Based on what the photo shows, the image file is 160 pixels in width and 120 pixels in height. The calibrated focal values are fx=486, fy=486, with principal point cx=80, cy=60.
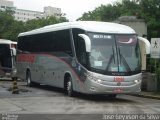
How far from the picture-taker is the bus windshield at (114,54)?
2002cm

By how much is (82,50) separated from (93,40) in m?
0.69

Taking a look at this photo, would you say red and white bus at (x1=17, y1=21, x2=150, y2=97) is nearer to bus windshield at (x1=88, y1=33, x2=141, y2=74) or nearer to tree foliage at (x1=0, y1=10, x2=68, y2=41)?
bus windshield at (x1=88, y1=33, x2=141, y2=74)

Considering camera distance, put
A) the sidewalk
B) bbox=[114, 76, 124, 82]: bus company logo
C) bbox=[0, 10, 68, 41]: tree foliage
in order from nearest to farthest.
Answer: bbox=[114, 76, 124, 82]: bus company logo
the sidewalk
bbox=[0, 10, 68, 41]: tree foliage

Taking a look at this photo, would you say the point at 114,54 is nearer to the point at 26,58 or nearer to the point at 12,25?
the point at 26,58

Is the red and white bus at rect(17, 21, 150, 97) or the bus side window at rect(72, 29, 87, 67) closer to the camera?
the red and white bus at rect(17, 21, 150, 97)

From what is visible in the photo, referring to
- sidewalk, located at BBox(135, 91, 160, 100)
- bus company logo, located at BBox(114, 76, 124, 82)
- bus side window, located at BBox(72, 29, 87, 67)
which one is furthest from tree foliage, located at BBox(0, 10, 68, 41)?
bus company logo, located at BBox(114, 76, 124, 82)

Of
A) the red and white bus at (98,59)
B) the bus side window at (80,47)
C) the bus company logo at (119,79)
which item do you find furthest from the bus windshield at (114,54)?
the bus side window at (80,47)

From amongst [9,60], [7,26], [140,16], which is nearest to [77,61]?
[140,16]

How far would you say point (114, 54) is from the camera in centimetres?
2030

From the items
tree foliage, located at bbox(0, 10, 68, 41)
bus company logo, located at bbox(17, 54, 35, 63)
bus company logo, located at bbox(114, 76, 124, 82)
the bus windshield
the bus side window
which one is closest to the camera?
bus company logo, located at bbox(114, 76, 124, 82)

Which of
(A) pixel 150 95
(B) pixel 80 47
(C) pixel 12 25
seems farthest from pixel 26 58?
(C) pixel 12 25

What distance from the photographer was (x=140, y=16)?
116 ft

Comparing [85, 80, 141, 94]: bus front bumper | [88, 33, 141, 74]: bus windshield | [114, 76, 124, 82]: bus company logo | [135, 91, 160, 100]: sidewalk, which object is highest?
[88, 33, 141, 74]: bus windshield

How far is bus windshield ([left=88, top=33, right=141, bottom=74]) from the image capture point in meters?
20.0
